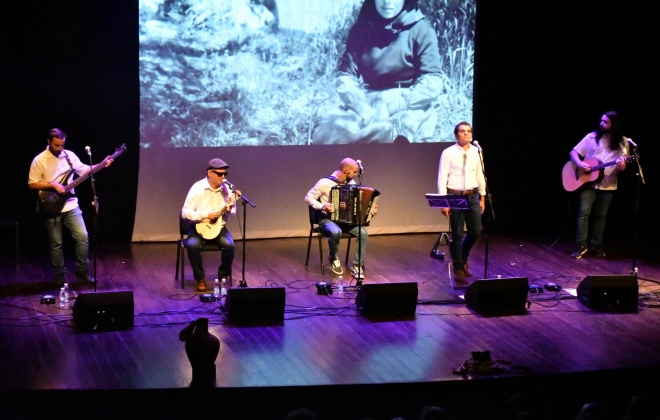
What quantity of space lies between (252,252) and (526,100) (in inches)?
162

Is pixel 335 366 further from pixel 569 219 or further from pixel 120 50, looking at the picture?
pixel 569 219

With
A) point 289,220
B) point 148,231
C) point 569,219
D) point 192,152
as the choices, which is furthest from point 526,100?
point 148,231

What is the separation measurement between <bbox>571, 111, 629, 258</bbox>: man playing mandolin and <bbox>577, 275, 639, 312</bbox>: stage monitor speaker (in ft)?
7.05

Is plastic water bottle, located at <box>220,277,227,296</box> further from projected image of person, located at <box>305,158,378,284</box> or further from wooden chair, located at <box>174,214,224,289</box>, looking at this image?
projected image of person, located at <box>305,158,378,284</box>

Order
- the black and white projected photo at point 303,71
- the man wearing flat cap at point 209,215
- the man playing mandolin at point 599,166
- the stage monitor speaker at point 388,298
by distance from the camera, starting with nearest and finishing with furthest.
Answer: the stage monitor speaker at point 388,298 < the man wearing flat cap at point 209,215 < the man playing mandolin at point 599,166 < the black and white projected photo at point 303,71

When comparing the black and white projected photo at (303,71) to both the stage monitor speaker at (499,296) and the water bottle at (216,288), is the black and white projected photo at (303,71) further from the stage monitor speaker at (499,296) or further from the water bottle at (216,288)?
the stage monitor speaker at (499,296)

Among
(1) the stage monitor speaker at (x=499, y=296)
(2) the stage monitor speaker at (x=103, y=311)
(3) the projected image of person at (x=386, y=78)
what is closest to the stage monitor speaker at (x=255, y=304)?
(2) the stage monitor speaker at (x=103, y=311)

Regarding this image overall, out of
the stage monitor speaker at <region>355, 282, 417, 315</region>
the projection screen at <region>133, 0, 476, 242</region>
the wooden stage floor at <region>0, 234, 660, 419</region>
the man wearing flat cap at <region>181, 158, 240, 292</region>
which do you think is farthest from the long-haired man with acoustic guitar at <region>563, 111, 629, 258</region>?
the man wearing flat cap at <region>181, 158, 240, 292</region>

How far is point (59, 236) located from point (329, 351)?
3.29 m

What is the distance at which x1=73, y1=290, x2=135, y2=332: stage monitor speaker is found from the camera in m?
7.54

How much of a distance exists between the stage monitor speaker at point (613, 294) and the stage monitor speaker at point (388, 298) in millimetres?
1649

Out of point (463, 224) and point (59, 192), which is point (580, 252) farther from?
point (59, 192)

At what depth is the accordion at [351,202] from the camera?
935cm

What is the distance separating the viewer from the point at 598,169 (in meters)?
10.3
